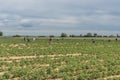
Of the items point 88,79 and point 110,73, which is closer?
point 88,79

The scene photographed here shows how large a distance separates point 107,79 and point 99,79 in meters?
0.41

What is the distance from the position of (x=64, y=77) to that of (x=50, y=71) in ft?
6.74

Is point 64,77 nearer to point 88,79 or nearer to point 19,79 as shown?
point 88,79

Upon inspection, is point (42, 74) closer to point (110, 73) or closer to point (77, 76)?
point (77, 76)

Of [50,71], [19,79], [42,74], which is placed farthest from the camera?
[50,71]

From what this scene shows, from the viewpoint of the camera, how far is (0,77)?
14555 millimetres

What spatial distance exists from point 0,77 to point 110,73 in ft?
20.5

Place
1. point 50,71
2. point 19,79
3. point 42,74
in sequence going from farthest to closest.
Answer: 1. point 50,71
2. point 42,74
3. point 19,79

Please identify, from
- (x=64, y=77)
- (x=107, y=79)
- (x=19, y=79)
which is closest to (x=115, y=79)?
(x=107, y=79)

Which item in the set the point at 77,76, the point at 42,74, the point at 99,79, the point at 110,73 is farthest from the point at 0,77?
the point at 110,73

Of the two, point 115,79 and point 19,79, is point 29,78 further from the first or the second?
point 115,79

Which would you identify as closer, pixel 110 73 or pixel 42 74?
pixel 42 74

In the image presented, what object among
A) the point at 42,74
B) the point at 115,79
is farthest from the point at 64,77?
the point at 115,79

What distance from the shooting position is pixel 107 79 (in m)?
14.7
